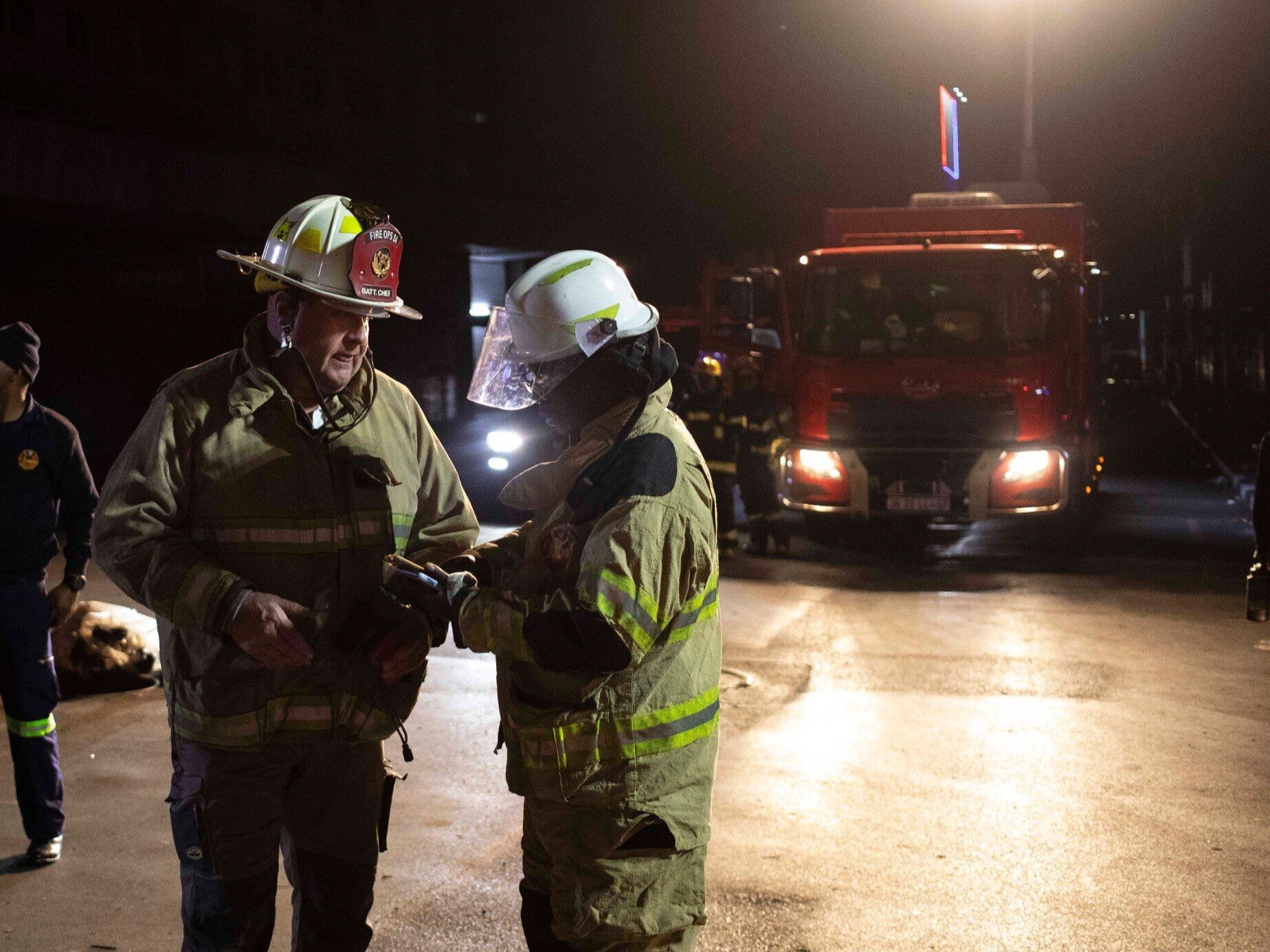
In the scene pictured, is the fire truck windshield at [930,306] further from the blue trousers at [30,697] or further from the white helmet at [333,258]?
the white helmet at [333,258]

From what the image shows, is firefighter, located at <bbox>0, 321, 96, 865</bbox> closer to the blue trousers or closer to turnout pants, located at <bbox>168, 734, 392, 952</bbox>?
the blue trousers

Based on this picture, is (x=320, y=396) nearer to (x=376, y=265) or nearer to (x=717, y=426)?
(x=376, y=265)

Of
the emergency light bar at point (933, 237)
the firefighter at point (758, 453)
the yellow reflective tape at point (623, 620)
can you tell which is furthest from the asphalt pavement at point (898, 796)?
the emergency light bar at point (933, 237)

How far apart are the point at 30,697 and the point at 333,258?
7.67 ft

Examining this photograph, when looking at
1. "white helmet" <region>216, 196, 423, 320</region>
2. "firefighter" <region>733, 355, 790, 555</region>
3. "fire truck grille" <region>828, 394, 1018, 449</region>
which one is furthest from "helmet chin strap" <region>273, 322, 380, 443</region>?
"firefighter" <region>733, 355, 790, 555</region>

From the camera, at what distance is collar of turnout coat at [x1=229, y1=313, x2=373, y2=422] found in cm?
300

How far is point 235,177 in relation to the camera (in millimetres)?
24375

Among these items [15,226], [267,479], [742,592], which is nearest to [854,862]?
[267,479]

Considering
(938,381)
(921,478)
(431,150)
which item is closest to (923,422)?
(938,381)

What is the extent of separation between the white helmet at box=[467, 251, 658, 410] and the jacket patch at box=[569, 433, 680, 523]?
24 cm

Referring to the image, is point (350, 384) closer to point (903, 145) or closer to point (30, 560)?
point (30, 560)

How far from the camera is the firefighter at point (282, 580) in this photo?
2.93 meters

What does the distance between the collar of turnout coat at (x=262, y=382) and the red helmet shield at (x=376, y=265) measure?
205 millimetres

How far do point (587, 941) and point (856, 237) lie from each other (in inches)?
421
